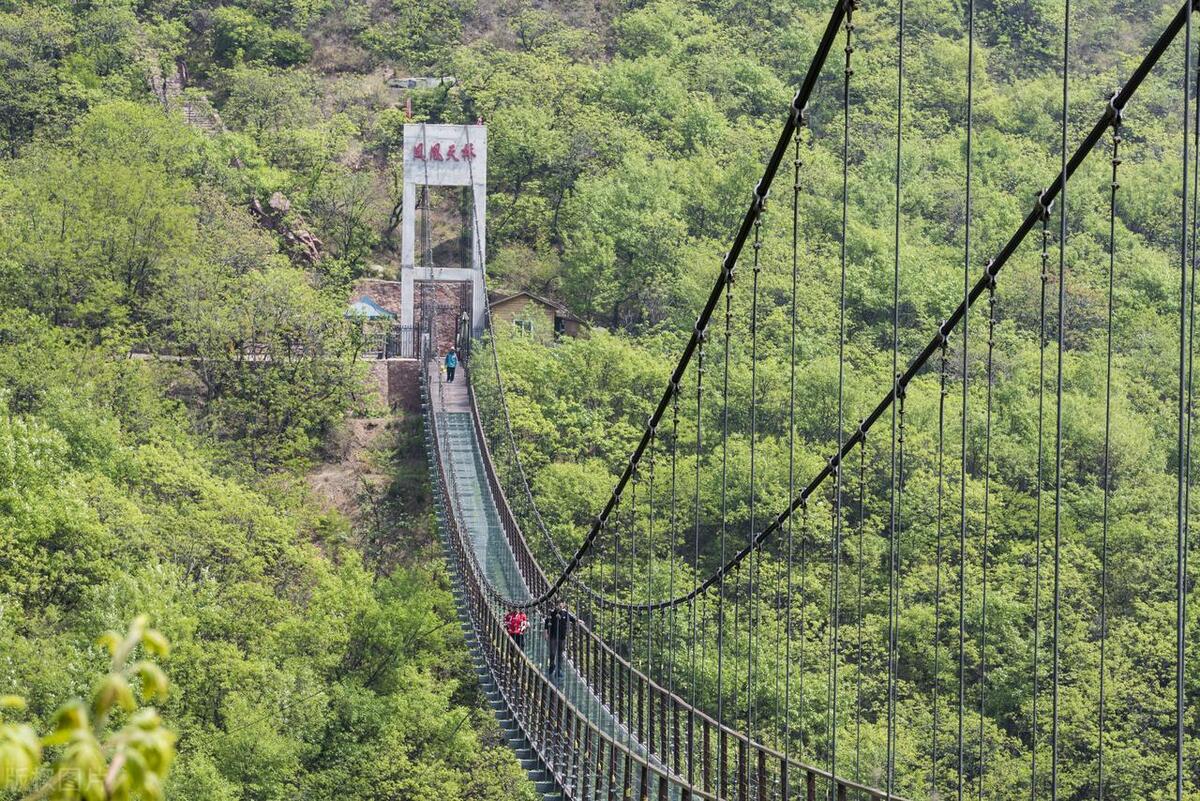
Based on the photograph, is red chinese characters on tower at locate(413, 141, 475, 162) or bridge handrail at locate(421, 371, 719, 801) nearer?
bridge handrail at locate(421, 371, 719, 801)

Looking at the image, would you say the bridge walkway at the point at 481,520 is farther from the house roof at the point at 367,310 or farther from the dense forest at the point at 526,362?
the house roof at the point at 367,310

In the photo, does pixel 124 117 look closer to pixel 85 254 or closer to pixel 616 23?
pixel 85 254

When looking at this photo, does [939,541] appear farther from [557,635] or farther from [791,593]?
[791,593]

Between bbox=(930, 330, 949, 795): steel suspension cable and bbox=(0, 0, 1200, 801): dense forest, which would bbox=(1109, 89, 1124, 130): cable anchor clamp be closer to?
bbox=(930, 330, 949, 795): steel suspension cable

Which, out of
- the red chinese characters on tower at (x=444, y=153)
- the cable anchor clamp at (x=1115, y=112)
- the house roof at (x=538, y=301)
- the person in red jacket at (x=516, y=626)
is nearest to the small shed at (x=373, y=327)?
the house roof at (x=538, y=301)

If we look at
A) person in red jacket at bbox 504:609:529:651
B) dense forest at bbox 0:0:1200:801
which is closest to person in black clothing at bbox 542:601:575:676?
person in red jacket at bbox 504:609:529:651

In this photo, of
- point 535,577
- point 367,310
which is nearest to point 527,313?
point 367,310
